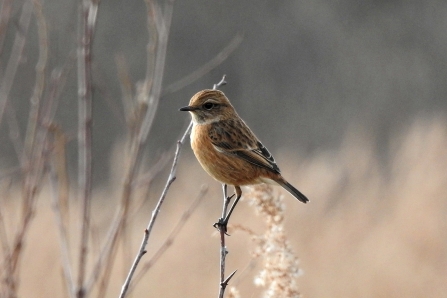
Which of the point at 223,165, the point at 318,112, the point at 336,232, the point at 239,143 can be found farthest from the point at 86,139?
the point at 318,112

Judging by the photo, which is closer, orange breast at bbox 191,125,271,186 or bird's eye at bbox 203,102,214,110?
orange breast at bbox 191,125,271,186

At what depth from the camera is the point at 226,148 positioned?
12.1 ft

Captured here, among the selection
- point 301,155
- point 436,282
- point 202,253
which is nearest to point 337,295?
point 436,282

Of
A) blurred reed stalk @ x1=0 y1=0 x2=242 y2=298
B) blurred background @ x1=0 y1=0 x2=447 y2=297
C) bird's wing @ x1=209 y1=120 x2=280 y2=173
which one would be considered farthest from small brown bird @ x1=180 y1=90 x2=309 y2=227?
blurred background @ x1=0 y1=0 x2=447 y2=297

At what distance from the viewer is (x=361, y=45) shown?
14422mm

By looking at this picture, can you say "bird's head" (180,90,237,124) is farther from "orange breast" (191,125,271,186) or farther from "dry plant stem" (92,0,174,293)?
"dry plant stem" (92,0,174,293)

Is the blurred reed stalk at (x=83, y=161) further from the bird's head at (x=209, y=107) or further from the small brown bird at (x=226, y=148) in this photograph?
the bird's head at (x=209, y=107)

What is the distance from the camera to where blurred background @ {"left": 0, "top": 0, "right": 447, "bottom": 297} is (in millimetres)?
8906

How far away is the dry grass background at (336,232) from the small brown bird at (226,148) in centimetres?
450

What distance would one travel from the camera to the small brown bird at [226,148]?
3508 mm

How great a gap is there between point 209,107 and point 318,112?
10633 mm

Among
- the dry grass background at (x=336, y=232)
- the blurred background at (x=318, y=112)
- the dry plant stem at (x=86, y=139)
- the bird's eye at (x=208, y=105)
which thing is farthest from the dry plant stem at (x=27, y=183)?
the blurred background at (x=318, y=112)

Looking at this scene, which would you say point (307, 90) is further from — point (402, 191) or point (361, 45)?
point (402, 191)

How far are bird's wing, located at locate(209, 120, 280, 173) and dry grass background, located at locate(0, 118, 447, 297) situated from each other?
176 inches
